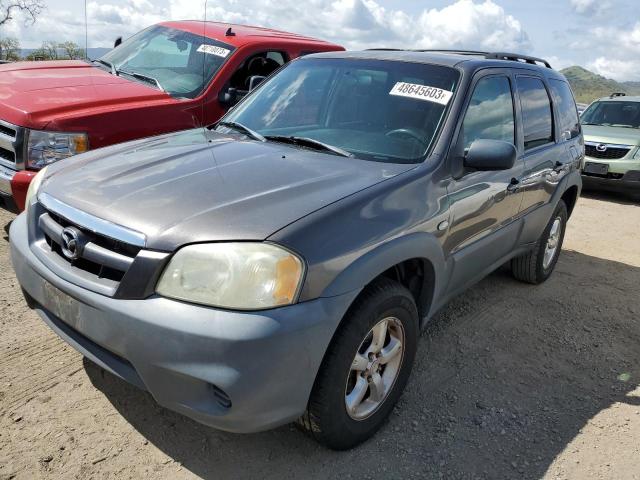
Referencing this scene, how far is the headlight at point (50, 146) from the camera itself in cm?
374

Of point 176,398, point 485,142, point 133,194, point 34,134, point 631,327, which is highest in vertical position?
point 485,142

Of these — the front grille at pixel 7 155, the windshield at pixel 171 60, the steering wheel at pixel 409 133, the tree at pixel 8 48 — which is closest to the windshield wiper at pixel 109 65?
the windshield at pixel 171 60

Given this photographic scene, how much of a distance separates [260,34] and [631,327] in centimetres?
425

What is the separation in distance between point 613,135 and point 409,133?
807 centimetres

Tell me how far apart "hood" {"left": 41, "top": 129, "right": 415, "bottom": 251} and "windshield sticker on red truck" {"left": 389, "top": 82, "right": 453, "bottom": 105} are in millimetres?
557

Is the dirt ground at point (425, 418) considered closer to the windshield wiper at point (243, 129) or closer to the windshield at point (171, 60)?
the windshield wiper at point (243, 129)

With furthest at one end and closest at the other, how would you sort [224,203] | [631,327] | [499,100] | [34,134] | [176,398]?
[631,327], [34,134], [499,100], [224,203], [176,398]

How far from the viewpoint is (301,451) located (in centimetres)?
247

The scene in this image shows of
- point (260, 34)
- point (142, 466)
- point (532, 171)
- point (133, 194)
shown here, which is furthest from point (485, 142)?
point (260, 34)

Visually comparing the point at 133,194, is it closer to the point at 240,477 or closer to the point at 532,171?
the point at 240,477

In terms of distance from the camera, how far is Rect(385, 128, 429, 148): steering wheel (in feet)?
9.55

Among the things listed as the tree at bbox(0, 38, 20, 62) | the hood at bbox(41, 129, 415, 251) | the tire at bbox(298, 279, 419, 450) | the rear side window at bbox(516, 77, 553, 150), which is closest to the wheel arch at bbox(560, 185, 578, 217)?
the rear side window at bbox(516, 77, 553, 150)

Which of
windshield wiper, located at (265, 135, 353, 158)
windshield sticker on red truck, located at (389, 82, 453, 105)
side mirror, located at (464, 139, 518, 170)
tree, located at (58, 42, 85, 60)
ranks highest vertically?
windshield sticker on red truck, located at (389, 82, 453, 105)

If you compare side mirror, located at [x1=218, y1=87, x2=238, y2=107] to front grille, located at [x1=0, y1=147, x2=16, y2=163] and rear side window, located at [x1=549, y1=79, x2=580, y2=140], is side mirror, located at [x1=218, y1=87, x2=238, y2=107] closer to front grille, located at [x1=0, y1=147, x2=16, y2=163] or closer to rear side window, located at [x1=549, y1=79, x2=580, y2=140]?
front grille, located at [x1=0, y1=147, x2=16, y2=163]
